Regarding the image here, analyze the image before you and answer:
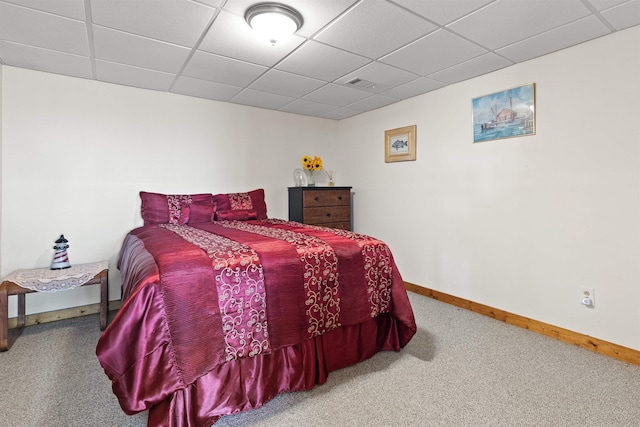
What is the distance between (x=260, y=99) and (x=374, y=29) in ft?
6.30

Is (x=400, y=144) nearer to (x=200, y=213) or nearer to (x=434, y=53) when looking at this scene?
(x=434, y=53)

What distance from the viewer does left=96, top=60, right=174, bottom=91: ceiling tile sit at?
275 cm

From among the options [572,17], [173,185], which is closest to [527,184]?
[572,17]

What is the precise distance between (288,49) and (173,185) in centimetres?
199

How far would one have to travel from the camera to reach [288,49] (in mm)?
2445

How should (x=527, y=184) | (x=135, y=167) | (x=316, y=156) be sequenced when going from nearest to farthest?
1. (x=527, y=184)
2. (x=135, y=167)
3. (x=316, y=156)

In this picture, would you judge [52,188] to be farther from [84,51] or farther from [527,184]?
[527,184]

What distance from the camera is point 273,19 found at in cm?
192

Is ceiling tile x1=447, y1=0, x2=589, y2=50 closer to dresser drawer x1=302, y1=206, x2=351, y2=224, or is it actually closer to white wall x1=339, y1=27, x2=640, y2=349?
white wall x1=339, y1=27, x2=640, y2=349

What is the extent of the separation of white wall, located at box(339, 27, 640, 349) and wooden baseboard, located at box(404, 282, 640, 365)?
0.16ft

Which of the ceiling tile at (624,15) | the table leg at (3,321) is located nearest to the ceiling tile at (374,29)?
the ceiling tile at (624,15)

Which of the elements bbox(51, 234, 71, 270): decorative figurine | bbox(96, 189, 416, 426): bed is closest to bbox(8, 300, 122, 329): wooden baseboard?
bbox(51, 234, 71, 270): decorative figurine

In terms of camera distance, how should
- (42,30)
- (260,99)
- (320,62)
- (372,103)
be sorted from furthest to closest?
(372,103), (260,99), (320,62), (42,30)

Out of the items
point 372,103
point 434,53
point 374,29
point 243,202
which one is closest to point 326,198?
point 243,202
